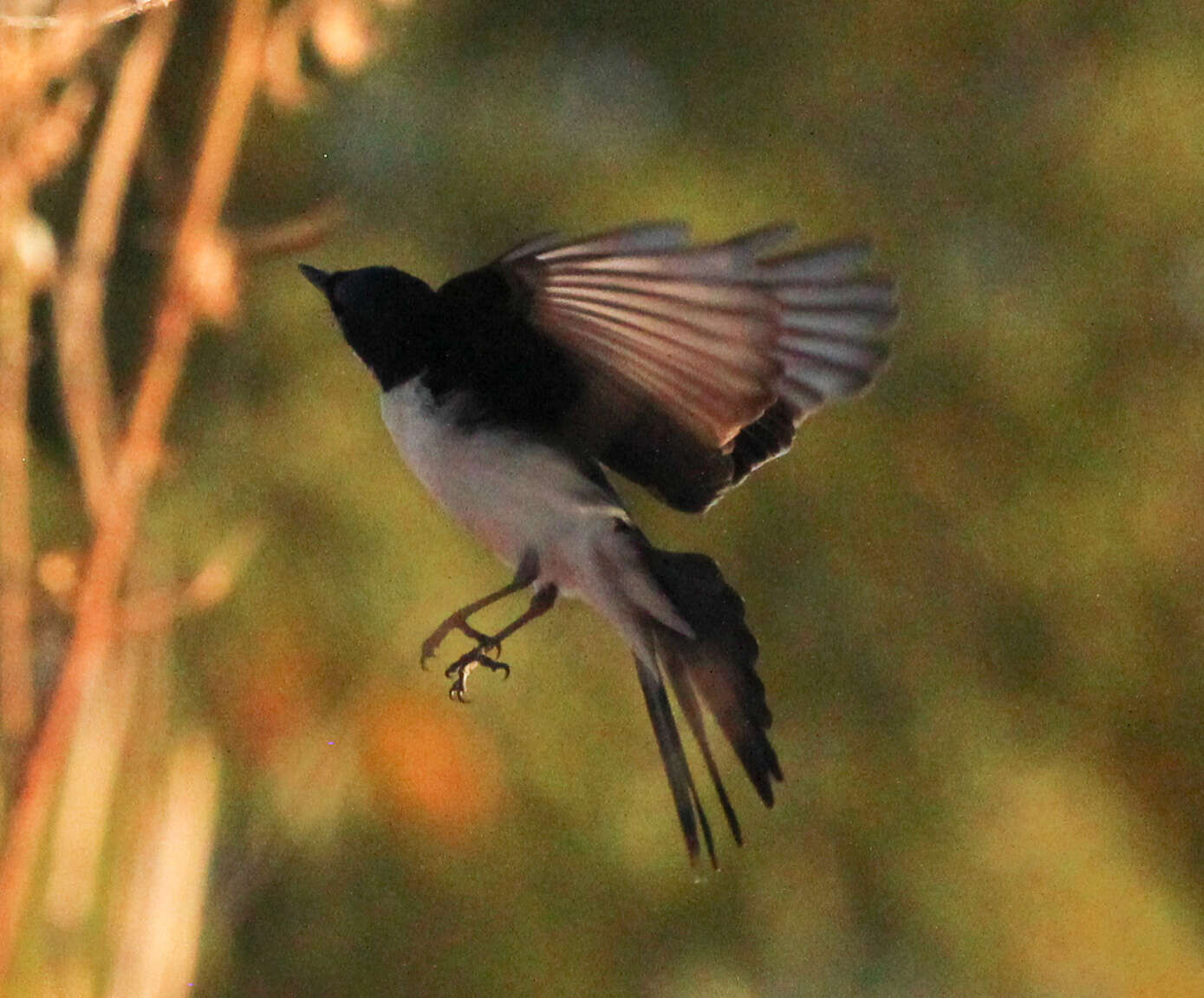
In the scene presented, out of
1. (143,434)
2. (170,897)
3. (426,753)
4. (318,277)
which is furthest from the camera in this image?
(426,753)

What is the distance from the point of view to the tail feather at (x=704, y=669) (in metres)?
0.62

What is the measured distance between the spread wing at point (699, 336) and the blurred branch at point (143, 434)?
17 cm

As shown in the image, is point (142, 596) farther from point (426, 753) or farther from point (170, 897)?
point (426, 753)

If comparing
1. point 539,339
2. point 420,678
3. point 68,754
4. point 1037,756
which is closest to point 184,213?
point 539,339

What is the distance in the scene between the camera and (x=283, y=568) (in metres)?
1.68

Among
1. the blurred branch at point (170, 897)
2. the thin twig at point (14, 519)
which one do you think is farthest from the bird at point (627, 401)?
the blurred branch at point (170, 897)

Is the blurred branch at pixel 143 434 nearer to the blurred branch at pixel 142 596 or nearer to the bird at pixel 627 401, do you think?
the blurred branch at pixel 142 596

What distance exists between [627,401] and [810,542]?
41.4 inches

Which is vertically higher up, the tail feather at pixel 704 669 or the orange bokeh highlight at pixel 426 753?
the orange bokeh highlight at pixel 426 753

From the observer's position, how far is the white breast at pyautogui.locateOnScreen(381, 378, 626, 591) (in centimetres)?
61

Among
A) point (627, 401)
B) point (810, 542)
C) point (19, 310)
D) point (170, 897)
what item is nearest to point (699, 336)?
point (627, 401)

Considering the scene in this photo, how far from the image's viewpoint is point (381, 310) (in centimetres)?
57

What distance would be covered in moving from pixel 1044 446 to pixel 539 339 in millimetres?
1193

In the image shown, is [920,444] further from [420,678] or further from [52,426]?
[52,426]
